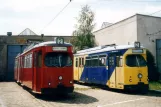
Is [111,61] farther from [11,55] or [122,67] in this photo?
[11,55]

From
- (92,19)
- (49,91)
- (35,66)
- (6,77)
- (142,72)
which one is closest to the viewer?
(49,91)

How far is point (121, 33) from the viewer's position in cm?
3581

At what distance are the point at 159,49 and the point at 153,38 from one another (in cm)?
154

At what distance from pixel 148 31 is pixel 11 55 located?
19.9 metres

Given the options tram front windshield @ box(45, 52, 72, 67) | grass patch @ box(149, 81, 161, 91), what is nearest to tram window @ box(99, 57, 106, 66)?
grass patch @ box(149, 81, 161, 91)

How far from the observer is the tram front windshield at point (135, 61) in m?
17.7

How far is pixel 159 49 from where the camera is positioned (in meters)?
32.1

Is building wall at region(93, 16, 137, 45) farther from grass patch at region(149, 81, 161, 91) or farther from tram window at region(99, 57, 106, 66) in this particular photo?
tram window at region(99, 57, 106, 66)

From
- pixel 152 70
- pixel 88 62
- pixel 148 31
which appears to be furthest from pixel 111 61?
pixel 148 31

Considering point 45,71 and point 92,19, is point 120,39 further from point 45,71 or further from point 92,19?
point 45,71

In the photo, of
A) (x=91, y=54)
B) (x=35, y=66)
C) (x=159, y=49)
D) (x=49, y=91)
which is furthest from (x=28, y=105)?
(x=159, y=49)

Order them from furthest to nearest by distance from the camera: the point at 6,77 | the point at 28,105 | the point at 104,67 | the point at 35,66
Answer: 1. the point at 6,77
2. the point at 104,67
3. the point at 35,66
4. the point at 28,105

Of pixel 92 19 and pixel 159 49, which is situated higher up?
pixel 92 19

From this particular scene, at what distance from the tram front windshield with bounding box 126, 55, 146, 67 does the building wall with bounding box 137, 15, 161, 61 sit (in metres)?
14.6
